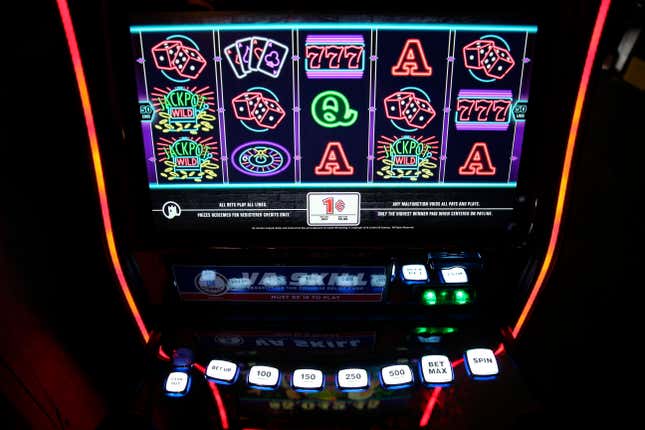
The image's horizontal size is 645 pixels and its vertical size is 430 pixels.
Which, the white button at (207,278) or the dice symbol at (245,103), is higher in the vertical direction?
the dice symbol at (245,103)

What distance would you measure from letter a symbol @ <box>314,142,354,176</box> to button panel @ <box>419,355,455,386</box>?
0.59 m

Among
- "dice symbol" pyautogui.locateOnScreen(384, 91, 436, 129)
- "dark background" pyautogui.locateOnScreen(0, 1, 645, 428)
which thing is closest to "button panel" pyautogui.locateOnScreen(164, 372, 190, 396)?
"dark background" pyautogui.locateOnScreen(0, 1, 645, 428)

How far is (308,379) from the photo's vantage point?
4.43 feet

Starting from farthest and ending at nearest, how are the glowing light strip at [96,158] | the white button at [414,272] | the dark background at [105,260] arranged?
the dark background at [105,260] < the white button at [414,272] < the glowing light strip at [96,158]

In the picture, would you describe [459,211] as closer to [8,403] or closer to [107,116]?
[107,116]

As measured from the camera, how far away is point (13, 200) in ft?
5.74

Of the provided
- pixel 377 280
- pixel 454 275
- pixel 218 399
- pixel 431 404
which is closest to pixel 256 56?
pixel 377 280

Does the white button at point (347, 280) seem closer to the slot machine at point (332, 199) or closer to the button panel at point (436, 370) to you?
the slot machine at point (332, 199)

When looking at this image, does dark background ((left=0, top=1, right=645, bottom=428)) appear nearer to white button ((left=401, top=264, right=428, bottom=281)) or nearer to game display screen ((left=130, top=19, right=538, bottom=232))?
game display screen ((left=130, top=19, right=538, bottom=232))

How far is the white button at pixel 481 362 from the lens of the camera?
137 centimetres

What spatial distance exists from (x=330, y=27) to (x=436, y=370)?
3.27ft

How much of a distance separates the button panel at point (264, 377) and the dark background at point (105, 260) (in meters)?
0.33

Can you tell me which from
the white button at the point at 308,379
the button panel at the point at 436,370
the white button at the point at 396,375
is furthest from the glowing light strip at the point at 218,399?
the button panel at the point at 436,370

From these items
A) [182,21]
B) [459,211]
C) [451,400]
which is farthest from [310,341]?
[182,21]
